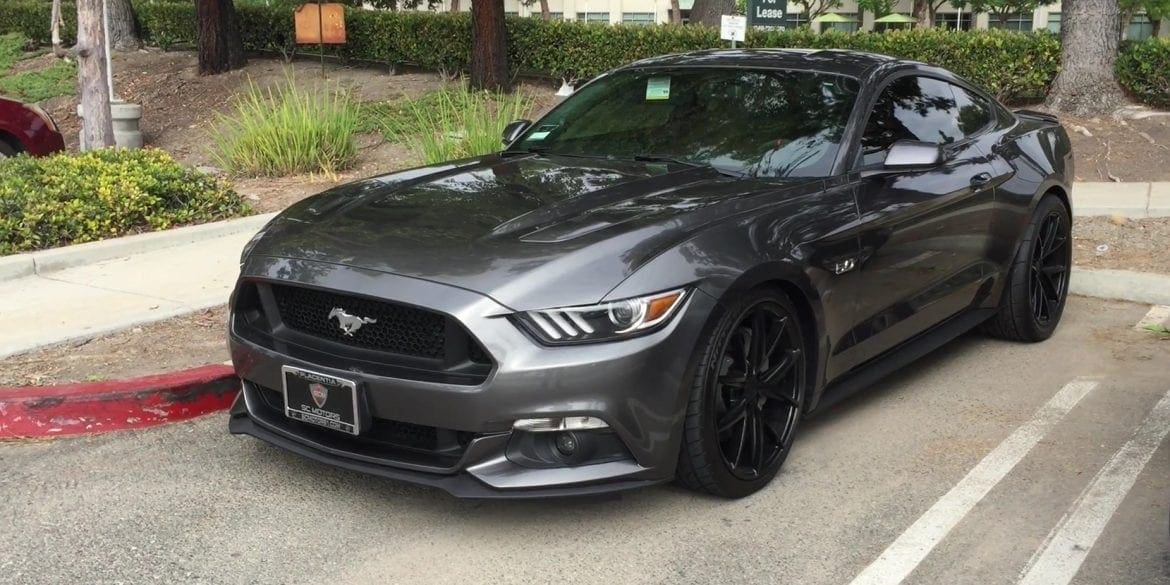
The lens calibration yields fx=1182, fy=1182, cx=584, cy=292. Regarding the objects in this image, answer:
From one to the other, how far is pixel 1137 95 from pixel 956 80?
7.68 meters

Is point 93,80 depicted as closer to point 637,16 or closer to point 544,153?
point 544,153

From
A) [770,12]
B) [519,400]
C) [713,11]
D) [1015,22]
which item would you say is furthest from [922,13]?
[519,400]

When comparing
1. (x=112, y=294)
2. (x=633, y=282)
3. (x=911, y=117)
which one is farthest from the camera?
(x=112, y=294)

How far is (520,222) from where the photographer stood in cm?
407

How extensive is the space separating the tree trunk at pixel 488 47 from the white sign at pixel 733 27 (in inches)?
213

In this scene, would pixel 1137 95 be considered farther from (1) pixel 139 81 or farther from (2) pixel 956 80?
(1) pixel 139 81

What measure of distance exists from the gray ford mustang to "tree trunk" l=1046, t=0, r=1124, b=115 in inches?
283

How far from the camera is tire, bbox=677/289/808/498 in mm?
3867

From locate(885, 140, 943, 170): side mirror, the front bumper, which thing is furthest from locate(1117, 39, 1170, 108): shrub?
the front bumper

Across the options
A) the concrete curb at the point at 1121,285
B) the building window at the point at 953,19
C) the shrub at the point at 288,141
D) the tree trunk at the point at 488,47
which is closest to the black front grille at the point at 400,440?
→ the concrete curb at the point at 1121,285

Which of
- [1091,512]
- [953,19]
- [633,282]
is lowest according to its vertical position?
[1091,512]

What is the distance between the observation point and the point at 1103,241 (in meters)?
8.44

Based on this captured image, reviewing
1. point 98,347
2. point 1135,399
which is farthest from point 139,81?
point 1135,399

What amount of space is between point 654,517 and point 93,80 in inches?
343
